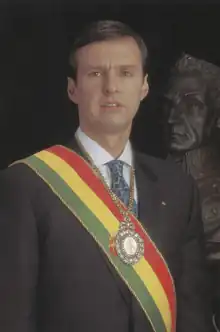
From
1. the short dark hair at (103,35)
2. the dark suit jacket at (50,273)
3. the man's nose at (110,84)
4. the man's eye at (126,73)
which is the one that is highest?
the short dark hair at (103,35)

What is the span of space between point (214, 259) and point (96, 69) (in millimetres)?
378

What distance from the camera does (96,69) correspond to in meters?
1.07

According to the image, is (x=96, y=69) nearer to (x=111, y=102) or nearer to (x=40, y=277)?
(x=111, y=102)

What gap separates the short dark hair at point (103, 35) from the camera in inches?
42.8

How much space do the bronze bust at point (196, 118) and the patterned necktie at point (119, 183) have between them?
0.15 m

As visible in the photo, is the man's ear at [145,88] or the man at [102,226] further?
the man's ear at [145,88]

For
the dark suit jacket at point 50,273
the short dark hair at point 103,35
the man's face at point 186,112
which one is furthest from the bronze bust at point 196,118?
the dark suit jacket at point 50,273

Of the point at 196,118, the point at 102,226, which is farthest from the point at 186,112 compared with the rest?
the point at 102,226

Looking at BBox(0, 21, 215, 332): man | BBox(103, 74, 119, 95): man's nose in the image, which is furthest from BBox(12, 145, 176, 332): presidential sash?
BBox(103, 74, 119, 95): man's nose

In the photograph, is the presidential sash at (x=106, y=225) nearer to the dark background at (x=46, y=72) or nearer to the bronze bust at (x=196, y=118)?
the dark background at (x=46, y=72)

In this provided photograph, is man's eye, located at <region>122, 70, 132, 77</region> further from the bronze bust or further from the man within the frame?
the bronze bust

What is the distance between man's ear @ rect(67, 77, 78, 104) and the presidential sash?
91 millimetres

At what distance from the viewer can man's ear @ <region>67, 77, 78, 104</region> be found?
111 cm

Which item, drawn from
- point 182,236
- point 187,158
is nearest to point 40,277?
point 182,236
